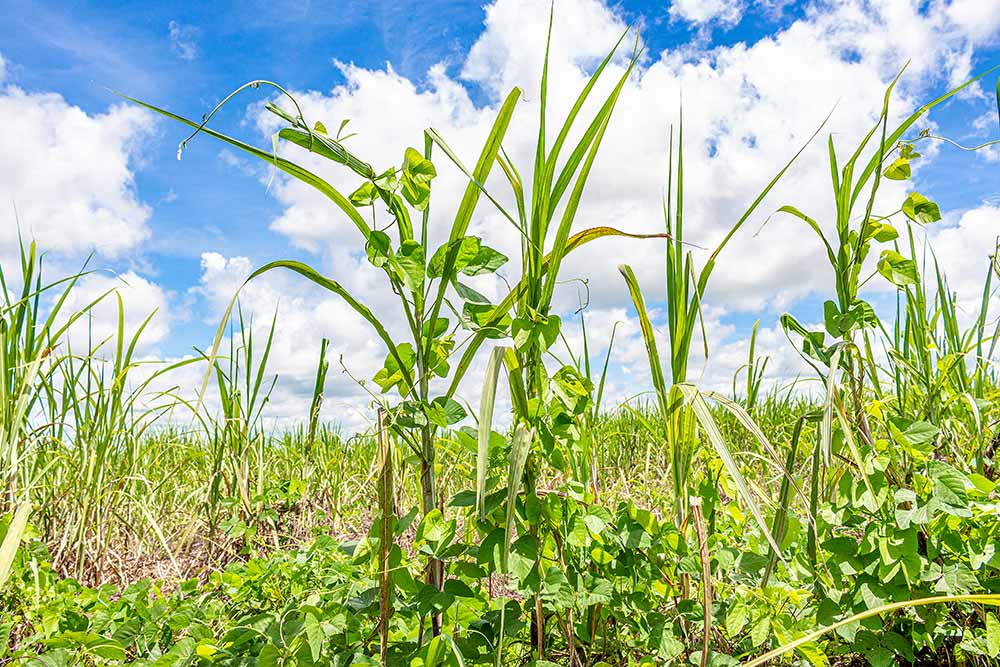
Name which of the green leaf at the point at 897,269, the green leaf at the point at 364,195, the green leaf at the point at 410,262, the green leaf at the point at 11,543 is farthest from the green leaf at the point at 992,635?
the green leaf at the point at 11,543

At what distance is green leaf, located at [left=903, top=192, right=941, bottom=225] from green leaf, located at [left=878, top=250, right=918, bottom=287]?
0.29 feet

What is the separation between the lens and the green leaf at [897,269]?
1.36 metres

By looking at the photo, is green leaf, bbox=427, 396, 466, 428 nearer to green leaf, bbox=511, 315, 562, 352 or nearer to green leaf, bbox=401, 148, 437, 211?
green leaf, bbox=511, 315, 562, 352

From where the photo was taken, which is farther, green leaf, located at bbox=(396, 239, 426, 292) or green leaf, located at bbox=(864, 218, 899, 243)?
green leaf, located at bbox=(864, 218, 899, 243)

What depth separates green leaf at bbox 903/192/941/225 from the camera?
1.38 metres

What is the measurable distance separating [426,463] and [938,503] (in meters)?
0.93

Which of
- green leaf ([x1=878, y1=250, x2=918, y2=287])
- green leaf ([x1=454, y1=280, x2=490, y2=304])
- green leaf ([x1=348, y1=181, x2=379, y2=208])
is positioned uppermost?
green leaf ([x1=348, y1=181, x2=379, y2=208])

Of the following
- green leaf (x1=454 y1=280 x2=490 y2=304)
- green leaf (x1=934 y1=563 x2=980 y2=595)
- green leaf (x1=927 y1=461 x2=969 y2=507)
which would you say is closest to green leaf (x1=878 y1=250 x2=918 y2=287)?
green leaf (x1=927 y1=461 x2=969 y2=507)

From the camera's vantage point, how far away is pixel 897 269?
1.38 meters

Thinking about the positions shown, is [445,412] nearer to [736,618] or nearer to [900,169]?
[736,618]

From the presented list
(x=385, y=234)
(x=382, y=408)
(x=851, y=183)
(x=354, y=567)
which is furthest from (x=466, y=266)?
(x=851, y=183)

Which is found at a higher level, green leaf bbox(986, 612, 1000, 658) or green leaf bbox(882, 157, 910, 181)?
green leaf bbox(882, 157, 910, 181)

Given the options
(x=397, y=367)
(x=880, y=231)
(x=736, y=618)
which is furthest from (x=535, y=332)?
(x=880, y=231)

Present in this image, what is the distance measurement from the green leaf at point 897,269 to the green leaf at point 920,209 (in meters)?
0.09
